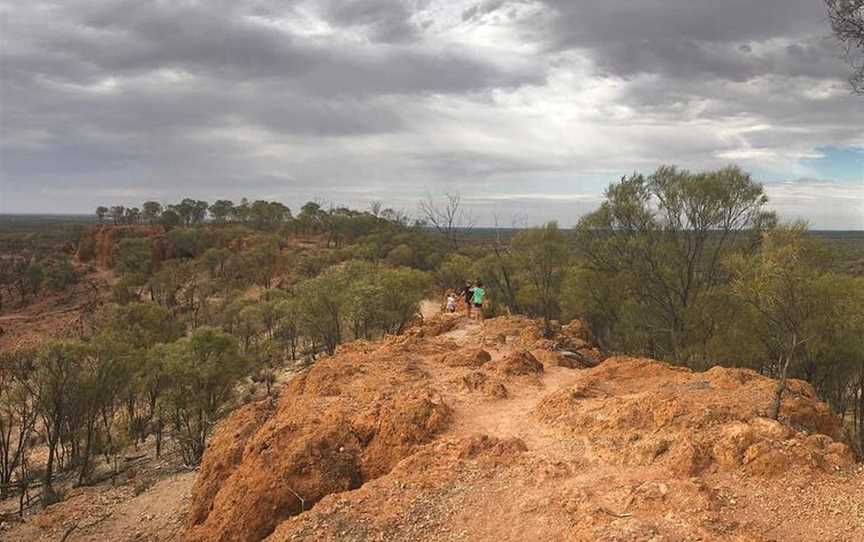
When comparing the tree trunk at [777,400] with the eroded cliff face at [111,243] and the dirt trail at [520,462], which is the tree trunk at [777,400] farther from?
the eroded cliff face at [111,243]

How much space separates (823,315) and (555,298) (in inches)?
705

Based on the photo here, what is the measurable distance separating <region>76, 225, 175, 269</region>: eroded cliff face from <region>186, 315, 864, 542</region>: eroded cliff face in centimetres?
7942

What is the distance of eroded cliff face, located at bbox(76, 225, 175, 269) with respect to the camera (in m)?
87.1


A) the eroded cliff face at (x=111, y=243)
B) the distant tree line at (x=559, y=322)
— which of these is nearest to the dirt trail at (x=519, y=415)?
the distant tree line at (x=559, y=322)

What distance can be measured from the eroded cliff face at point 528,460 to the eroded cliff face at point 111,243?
79424 mm

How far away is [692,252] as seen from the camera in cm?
2988

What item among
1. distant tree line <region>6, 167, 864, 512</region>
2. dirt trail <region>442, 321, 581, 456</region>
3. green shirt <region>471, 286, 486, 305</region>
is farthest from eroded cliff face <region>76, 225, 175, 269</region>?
dirt trail <region>442, 321, 581, 456</region>

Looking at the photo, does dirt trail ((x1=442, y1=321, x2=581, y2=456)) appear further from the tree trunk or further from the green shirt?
the green shirt

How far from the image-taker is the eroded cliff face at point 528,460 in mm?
8648

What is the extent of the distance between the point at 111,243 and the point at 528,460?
319 feet

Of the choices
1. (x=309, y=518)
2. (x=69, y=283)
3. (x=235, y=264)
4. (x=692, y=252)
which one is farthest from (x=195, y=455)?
(x=69, y=283)

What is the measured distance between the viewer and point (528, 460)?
10.8 m

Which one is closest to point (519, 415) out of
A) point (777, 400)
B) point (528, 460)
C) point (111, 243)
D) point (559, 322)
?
point (528, 460)

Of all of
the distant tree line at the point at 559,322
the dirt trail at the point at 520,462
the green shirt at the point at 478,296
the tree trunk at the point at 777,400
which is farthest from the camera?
the green shirt at the point at 478,296
